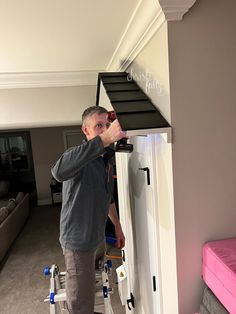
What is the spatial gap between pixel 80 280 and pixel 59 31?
4.37 ft

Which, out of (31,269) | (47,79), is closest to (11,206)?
(31,269)

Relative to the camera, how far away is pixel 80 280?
4.99 feet

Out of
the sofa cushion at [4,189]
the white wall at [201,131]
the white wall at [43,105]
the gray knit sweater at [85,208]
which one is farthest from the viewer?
the sofa cushion at [4,189]

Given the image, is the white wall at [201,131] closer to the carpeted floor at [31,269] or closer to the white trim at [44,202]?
the carpeted floor at [31,269]

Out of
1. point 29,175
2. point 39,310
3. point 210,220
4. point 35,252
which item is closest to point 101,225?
point 210,220

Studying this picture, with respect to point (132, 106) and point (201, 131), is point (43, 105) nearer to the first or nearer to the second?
point (132, 106)

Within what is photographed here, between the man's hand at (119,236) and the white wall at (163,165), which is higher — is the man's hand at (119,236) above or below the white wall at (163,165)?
below

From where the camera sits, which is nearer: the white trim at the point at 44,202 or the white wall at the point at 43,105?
the white wall at the point at 43,105

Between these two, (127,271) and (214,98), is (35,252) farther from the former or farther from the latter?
(214,98)

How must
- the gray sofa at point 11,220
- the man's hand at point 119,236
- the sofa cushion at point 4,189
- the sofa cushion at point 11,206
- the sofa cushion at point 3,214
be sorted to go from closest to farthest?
the man's hand at point 119,236, the gray sofa at point 11,220, the sofa cushion at point 3,214, the sofa cushion at point 11,206, the sofa cushion at point 4,189

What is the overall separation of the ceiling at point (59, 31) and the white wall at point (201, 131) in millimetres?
308

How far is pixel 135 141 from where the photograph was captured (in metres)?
1.66

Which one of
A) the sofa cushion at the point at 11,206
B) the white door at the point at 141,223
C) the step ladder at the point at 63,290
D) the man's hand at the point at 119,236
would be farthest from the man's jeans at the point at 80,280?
the sofa cushion at the point at 11,206

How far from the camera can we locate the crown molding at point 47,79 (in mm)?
2320
